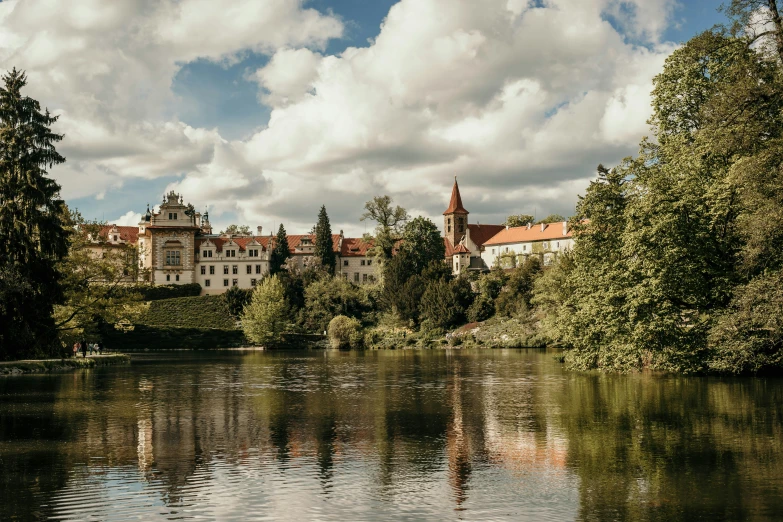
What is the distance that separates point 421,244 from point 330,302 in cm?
1593

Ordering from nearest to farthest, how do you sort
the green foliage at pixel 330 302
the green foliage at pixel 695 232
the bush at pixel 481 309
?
1. the green foliage at pixel 695 232
2. the bush at pixel 481 309
3. the green foliage at pixel 330 302

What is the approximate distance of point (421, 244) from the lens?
344 ft

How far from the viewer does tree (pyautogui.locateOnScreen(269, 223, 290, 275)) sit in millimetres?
113375

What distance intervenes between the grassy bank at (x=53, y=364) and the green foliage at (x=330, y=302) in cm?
4408

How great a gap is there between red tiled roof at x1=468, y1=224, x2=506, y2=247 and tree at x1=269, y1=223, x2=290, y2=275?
36450 millimetres

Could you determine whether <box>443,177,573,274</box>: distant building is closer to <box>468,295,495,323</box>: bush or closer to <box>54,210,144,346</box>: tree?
<box>468,295,495,323</box>: bush

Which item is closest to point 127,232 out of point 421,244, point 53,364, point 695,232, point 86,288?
point 421,244

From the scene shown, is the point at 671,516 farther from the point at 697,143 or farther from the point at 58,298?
the point at 58,298

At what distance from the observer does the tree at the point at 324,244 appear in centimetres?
11112

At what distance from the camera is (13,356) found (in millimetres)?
40344

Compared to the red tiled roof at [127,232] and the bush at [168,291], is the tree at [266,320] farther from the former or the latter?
the red tiled roof at [127,232]

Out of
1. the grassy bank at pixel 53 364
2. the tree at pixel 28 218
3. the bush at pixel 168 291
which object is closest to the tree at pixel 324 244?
the bush at pixel 168 291

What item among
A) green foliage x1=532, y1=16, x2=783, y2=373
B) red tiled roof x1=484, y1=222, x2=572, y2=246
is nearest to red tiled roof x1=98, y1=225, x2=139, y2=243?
red tiled roof x1=484, y1=222, x2=572, y2=246

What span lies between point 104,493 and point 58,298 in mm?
30850
